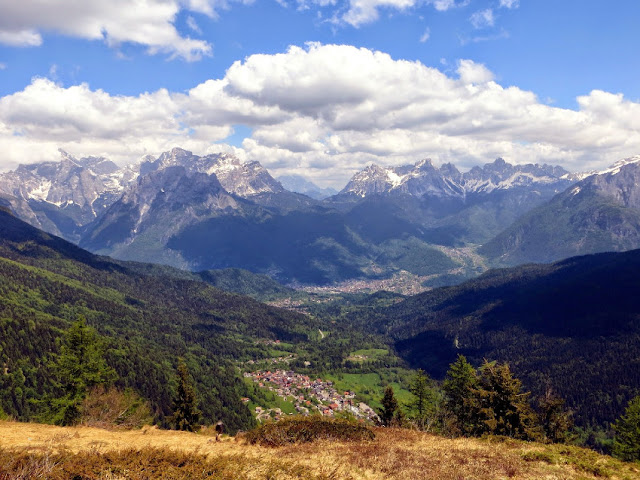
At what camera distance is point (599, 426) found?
188500 mm

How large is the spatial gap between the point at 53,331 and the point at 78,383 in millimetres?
136935

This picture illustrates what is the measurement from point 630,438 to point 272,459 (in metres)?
75.6

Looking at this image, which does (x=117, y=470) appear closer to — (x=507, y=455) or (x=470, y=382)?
(x=507, y=455)

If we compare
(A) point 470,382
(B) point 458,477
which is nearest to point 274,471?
(B) point 458,477

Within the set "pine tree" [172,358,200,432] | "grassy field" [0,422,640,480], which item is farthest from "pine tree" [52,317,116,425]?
"grassy field" [0,422,640,480]

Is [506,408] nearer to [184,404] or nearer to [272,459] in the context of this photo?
[272,459]

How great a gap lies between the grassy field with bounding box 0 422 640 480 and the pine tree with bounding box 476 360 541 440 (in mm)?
15896

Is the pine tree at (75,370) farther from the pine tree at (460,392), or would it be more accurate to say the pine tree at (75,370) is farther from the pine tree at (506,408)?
the pine tree at (460,392)

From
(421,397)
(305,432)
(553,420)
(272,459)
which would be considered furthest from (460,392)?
(272,459)

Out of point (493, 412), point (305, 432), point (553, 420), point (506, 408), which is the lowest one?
point (553, 420)

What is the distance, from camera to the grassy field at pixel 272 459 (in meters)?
27.0

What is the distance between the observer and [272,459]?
32.1 metres

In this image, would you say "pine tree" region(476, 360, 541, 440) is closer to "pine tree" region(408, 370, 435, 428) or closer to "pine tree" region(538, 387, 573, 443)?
"pine tree" region(538, 387, 573, 443)

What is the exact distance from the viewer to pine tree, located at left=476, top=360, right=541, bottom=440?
5569 centimetres
